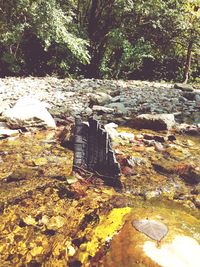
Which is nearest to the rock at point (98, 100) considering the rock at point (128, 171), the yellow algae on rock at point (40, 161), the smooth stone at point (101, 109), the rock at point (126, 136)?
the smooth stone at point (101, 109)

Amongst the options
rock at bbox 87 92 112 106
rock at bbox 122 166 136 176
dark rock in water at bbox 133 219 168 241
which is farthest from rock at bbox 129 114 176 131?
dark rock in water at bbox 133 219 168 241

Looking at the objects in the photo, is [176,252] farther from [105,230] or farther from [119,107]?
[119,107]

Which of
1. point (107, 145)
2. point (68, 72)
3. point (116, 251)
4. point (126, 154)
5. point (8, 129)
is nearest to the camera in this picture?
point (116, 251)

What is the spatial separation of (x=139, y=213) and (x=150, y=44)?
13495mm

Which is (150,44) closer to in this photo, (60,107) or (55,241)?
(60,107)

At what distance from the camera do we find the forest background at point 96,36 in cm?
1175

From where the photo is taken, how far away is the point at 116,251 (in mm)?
2549

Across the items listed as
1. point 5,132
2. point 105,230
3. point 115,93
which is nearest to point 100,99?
point 115,93

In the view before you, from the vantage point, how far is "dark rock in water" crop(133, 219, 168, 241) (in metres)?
2.70

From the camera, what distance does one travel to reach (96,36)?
14766 millimetres

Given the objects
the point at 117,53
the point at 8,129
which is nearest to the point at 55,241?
the point at 8,129

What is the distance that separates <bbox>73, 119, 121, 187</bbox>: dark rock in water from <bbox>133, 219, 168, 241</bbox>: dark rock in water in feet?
3.24

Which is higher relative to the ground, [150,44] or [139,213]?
[150,44]

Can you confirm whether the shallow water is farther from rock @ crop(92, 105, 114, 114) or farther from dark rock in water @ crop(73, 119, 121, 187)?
rock @ crop(92, 105, 114, 114)
